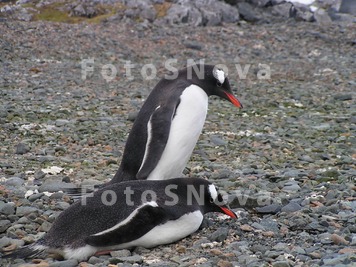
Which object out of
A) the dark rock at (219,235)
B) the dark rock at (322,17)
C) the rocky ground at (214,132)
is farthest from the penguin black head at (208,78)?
the dark rock at (322,17)

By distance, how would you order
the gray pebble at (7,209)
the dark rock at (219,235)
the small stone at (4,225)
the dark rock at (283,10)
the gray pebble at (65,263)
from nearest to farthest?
the gray pebble at (65,263) → the dark rock at (219,235) → the small stone at (4,225) → the gray pebble at (7,209) → the dark rock at (283,10)

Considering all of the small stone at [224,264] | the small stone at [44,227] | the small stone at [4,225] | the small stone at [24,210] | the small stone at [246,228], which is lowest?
the small stone at [24,210]

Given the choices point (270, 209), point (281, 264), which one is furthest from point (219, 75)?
point (281, 264)

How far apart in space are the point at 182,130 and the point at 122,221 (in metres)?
1.51

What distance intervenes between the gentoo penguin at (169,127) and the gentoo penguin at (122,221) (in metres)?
0.91

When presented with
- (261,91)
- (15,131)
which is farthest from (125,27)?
(15,131)

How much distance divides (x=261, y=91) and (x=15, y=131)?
5.22 metres

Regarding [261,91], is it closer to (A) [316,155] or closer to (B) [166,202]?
(A) [316,155]

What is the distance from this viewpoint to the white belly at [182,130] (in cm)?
532

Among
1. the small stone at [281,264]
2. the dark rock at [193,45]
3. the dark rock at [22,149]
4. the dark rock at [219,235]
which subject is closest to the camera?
the small stone at [281,264]

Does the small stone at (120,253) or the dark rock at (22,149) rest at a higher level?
the small stone at (120,253)

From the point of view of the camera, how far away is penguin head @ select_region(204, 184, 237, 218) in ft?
14.6

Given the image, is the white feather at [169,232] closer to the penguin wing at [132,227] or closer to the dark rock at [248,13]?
the penguin wing at [132,227]

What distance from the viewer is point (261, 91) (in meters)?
11.6
